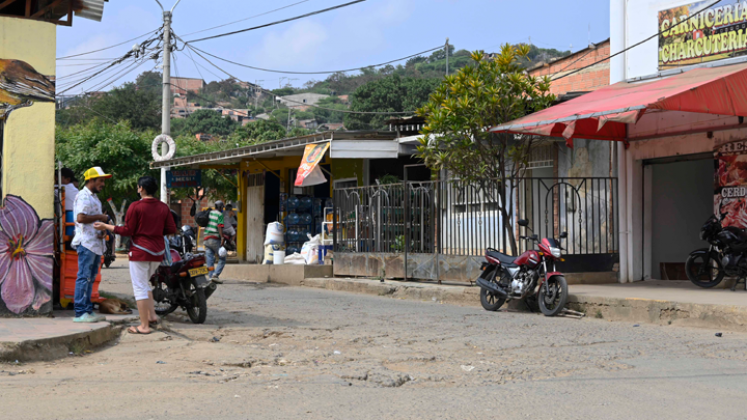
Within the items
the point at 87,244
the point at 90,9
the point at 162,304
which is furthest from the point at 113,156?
the point at 87,244

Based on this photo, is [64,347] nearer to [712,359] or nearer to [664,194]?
[712,359]

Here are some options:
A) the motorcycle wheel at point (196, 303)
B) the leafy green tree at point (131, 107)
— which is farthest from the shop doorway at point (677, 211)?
the leafy green tree at point (131, 107)

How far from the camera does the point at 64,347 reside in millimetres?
6770

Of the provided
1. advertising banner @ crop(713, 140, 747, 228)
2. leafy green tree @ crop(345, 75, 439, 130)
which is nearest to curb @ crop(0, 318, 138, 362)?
advertising banner @ crop(713, 140, 747, 228)

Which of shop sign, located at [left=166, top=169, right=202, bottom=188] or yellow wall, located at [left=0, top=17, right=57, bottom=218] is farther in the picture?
shop sign, located at [left=166, top=169, right=202, bottom=188]

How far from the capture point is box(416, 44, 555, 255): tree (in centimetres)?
1241

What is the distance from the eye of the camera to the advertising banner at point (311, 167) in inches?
632

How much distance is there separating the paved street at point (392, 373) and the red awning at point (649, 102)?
2.83 metres

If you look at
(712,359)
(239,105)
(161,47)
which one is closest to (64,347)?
(712,359)

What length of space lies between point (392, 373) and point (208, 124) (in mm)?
80890

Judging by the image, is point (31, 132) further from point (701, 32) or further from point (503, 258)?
point (701, 32)

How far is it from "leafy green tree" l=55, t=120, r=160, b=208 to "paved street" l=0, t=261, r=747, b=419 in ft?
81.3

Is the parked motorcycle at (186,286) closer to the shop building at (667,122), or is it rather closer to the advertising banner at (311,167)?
the shop building at (667,122)

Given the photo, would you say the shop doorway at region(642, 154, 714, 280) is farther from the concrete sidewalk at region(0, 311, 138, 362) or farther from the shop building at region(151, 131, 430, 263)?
the concrete sidewalk at region(0, 311, 138, 362)
